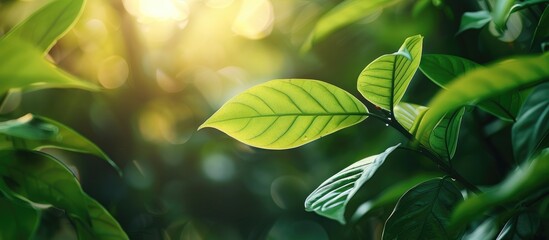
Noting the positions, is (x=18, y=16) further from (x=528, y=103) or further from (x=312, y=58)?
(x=528, y=103)

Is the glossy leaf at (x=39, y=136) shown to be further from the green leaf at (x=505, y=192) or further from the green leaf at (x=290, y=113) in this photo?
the green leaf at (x=505, y=192)

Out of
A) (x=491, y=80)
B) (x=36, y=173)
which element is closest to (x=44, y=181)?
(x=36, y=173)

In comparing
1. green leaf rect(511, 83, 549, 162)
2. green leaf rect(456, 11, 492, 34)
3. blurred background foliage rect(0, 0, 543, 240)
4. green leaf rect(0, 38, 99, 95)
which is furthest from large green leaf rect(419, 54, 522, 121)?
blurred background foliage rect(0, 0, 543, 240)

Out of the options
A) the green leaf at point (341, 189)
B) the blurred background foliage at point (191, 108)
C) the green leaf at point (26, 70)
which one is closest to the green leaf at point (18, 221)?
the green leaf at point (26, 70)

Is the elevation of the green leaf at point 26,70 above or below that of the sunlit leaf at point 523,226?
above

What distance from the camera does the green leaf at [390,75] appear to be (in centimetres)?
41

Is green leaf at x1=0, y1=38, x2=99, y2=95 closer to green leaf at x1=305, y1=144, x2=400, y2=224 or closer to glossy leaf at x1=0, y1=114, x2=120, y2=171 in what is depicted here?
glossy leaf at x1=0, y1=114, x2=120, y2=171

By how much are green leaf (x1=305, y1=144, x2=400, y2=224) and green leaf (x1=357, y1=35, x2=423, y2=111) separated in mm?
41

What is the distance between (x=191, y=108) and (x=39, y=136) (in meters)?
0.86

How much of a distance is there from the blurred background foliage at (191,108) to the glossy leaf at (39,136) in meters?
0.56

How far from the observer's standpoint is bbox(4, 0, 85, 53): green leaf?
500mm

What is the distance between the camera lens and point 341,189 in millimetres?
413

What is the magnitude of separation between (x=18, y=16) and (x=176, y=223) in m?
0.51

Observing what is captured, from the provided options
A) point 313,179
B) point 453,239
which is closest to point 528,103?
point 453,239
